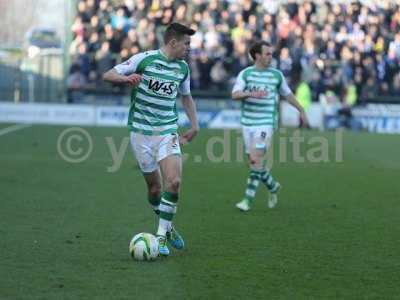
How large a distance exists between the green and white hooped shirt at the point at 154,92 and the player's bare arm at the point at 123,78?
30cm

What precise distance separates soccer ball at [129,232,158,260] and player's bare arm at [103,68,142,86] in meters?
1.39

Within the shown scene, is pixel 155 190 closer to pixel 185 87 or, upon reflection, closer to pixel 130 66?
pixel 185 87

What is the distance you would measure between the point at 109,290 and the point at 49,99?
1095 inches

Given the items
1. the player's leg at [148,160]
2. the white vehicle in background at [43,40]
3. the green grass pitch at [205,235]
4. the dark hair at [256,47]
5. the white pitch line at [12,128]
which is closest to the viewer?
the green grass pitch at [205,235]

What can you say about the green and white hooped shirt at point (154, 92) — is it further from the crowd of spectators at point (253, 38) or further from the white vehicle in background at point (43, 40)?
the white vehicle in background at point (43, 40)

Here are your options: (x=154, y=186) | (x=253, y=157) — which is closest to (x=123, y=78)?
(x=154, y=186)

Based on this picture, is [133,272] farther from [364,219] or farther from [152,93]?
[364,219]

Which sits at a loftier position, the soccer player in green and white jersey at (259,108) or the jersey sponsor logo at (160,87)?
the jersey sponsor logo at (160,87)

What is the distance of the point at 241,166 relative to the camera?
19609mm

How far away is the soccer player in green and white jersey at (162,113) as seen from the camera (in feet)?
29.5

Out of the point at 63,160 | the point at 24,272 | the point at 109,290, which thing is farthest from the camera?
the point at 63,160

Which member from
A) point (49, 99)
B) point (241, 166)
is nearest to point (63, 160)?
point (241, 166)

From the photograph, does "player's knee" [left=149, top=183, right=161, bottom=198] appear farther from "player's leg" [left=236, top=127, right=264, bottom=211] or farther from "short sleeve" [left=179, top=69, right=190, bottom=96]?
"player's leg" [left=236, top=127, right=264, bottom=211]

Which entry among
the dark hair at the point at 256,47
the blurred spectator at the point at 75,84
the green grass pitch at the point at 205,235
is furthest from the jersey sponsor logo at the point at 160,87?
the blurred spectator at the point at 75,84
